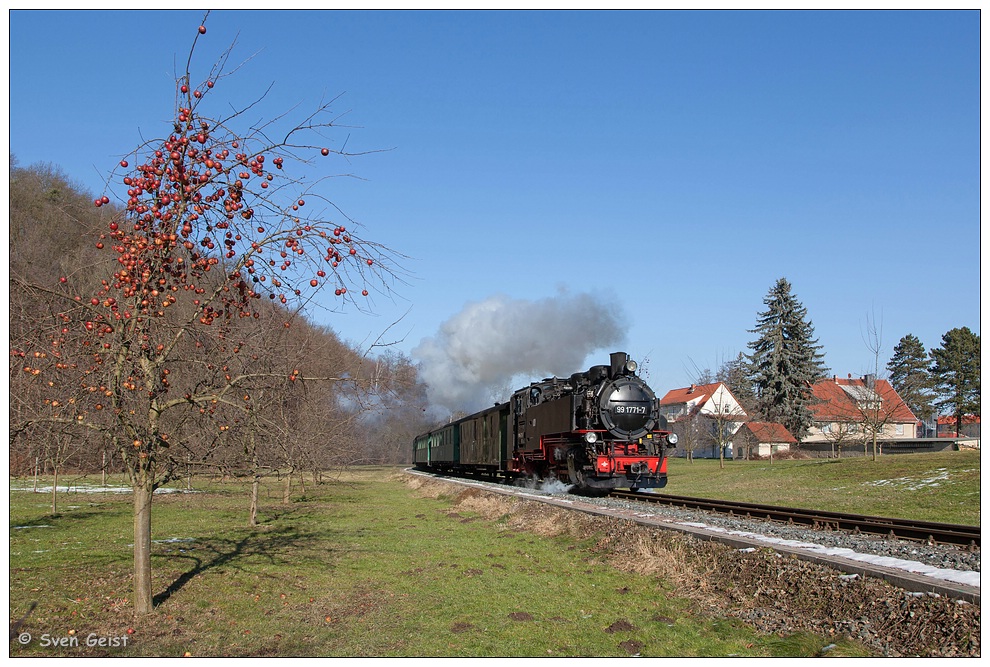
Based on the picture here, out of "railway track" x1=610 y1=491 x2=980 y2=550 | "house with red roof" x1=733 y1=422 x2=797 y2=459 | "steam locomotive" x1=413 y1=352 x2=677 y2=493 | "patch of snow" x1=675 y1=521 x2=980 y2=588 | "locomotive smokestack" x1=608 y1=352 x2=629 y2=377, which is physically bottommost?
"house with red roof" x1=733 y1=422 x2=797 y2=459

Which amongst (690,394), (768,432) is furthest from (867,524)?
(690,394)

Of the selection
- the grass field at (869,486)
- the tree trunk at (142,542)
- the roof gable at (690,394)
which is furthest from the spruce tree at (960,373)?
the tree trunk at (142,542)

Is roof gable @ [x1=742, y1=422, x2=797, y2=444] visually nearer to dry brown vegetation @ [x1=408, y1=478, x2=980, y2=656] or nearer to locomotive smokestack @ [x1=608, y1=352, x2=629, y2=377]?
locomotive smokestack @ [x1=608, y1=352, x2=629, y2=377]

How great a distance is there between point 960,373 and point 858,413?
3388cm

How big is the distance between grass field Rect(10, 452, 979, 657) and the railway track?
412 centimetres

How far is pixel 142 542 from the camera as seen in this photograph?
8.34 meters

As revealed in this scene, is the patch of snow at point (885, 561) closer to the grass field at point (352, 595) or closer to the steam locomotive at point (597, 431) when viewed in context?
the grass field at point (352, 595)

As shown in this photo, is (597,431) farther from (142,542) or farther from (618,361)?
(142,542)

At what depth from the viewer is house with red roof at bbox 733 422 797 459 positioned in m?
60.6

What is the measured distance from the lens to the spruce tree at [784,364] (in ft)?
204

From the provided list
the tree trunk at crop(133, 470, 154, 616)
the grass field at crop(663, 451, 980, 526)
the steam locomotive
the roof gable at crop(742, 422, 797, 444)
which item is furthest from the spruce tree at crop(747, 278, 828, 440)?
the tree trunk at crop(133, 470, 154, 616)

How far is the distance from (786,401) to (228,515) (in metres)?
52.9

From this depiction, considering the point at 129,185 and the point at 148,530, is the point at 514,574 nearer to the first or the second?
the point at 148,530

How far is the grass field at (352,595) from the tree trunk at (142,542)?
0.21 metres
